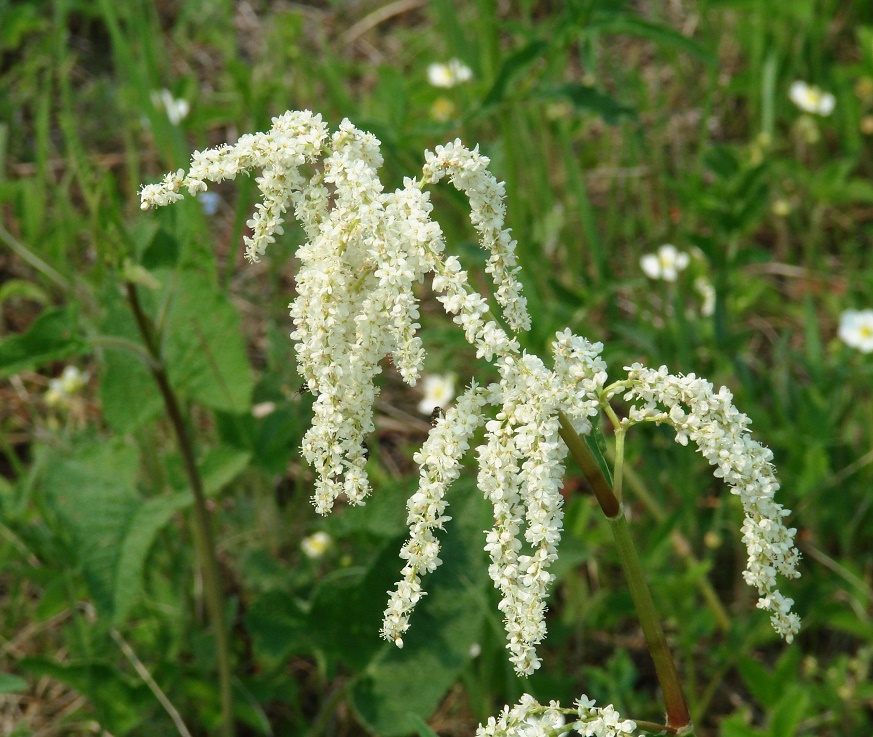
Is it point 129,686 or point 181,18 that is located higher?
point 181,18

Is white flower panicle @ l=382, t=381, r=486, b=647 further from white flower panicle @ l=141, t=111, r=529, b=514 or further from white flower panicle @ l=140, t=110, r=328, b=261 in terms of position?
white flower panicle @ l=140, t=110, r=328, b=261

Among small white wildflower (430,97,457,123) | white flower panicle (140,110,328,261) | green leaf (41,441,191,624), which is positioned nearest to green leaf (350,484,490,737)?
green leaf (41,441,191,624)

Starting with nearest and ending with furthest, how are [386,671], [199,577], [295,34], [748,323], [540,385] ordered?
1. [540,385]
2. [386,671]
3. [199,577]
4. [748,323]
5. [295,34]

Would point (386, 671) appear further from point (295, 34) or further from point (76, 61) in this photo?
point (76, 61)

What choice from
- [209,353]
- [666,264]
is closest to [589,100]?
[666,264]

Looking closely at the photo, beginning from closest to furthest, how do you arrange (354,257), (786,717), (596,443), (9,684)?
(354,257)
(596,443)
(9,684)
(786,717)

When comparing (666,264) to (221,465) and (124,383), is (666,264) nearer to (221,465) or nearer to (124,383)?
(221,465)

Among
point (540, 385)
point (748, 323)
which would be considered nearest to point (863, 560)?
point (748, 323)
